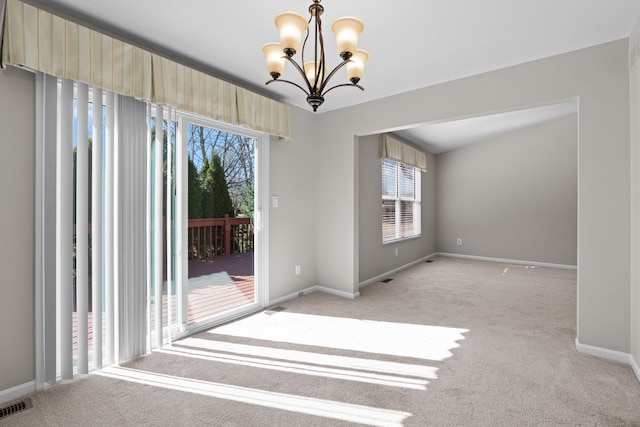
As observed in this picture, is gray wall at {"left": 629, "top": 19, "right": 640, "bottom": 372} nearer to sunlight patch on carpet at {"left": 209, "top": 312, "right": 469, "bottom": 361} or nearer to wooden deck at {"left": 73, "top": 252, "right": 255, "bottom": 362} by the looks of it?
sunlight patch on carpet at {"left": 209, "top": 312, "right": 469, "bottom": 361}

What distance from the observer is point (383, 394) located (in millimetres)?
1944

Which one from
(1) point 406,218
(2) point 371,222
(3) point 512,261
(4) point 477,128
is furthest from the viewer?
(3) point 512,261

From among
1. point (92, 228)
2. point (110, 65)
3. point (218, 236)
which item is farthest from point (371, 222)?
point (110, 65)

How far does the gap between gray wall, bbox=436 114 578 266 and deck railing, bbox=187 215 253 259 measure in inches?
212

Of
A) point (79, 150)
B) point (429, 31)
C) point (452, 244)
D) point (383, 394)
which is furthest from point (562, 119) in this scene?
point (79, 150)

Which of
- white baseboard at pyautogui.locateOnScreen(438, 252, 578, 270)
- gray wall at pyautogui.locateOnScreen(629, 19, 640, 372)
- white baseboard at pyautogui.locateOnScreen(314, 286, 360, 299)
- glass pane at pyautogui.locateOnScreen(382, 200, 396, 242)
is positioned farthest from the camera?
white baseboard at pyautogui.locateOnScreen(438, 252, 578, 270)

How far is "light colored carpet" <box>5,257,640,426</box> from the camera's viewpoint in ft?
5.70

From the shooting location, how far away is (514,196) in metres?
6.47

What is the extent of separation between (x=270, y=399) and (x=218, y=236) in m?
1.84

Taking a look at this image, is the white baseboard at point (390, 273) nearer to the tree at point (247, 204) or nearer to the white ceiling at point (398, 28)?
the tree at point (247, 204)

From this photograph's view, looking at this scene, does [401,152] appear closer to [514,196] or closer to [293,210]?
[293,210]

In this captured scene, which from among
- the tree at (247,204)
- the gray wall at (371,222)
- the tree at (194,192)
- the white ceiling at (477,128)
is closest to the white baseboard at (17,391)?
the tree at (194,192)

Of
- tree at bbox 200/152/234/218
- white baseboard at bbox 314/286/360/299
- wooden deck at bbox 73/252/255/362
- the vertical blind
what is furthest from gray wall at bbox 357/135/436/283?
the vertical blind

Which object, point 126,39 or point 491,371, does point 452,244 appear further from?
point 126,39
